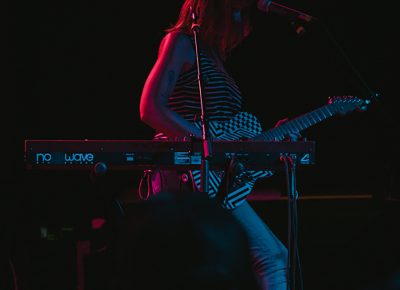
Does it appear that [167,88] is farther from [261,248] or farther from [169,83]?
[261,248]

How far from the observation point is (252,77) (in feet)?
13.2

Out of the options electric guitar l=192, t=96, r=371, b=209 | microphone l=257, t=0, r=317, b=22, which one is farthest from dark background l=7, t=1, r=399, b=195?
electric guitar l=192, t=96, r=371, b=209

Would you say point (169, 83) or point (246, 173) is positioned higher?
point (169, 83)

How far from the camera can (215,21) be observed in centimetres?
228

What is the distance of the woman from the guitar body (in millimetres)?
34

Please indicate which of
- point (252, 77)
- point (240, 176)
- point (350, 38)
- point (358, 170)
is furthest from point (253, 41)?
point (240, 176)

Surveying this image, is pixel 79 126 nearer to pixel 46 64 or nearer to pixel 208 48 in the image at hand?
pixel 46 64

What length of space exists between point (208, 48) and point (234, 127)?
1.31ft

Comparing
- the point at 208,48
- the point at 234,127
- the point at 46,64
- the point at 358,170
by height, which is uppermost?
the point at 46,64

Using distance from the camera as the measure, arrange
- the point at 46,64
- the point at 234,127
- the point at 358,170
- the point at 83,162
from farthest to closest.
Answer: the point at 358,170 < the point at 46,64 < the point at 234,127 < the point at 83,162

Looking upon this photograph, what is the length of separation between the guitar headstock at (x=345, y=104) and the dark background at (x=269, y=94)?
0.11m

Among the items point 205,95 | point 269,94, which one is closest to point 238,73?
point 269,94

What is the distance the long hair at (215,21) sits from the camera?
226 cm

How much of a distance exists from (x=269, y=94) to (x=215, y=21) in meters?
1.83
